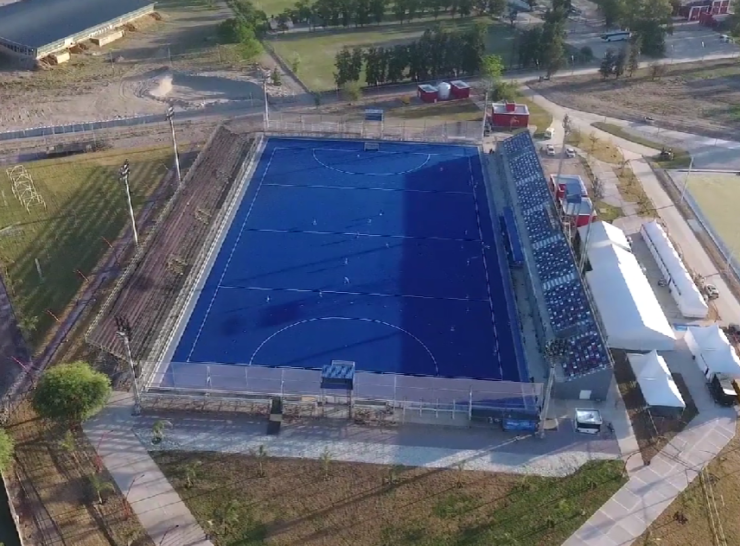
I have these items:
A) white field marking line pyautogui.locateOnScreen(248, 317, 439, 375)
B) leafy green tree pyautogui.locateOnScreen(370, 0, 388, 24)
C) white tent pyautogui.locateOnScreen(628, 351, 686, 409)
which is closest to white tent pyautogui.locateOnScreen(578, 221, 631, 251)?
white tent pyautogui.locateOnScreen(628, 351, 686, 409)

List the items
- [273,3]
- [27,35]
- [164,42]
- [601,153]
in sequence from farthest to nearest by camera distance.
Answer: [273,3]
[164,42]
[27,35]
[601,153]

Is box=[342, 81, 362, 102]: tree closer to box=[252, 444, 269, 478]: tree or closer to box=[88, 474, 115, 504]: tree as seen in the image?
box=[252, 444, 269, 478]: tree

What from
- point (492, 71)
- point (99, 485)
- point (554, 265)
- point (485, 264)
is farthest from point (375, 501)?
point (492, 71)

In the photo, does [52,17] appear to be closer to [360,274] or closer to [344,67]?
[344,67]

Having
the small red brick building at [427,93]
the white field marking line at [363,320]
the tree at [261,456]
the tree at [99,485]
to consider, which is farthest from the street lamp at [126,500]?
the small red brick building at [427,93]

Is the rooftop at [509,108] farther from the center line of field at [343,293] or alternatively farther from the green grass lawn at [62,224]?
the green grass lawn at [62,224]

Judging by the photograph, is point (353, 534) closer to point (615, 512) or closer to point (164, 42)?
point (615, 512)

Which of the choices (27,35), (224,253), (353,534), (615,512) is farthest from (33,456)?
(27,35)
